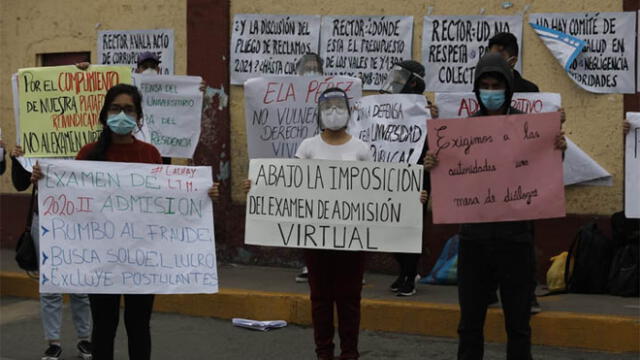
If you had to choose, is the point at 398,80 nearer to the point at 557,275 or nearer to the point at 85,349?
the point at 557,275

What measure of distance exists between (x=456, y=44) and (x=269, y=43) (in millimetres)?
2014

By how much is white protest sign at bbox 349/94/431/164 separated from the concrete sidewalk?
1225mm

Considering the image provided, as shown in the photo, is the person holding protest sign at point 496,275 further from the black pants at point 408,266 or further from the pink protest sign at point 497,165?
the black pants at point 408,266

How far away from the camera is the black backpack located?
8.33m

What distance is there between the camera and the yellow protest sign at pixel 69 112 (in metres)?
7.03

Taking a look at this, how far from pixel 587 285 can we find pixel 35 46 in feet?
23.4

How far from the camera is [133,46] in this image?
1128 cm

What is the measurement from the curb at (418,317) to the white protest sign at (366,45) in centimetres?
265

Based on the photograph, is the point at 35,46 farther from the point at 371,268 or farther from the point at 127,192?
the point at 127,192

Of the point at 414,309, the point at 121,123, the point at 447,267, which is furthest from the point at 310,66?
the point at 121,123

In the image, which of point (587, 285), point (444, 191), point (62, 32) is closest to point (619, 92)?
point (587, 285)

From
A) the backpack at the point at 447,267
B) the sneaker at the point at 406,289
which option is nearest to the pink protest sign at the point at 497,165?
the sneaker at the point at 406,289

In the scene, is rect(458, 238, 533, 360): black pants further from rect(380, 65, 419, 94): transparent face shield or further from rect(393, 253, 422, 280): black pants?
rect(380, 65, 419, 94): transparent face shield

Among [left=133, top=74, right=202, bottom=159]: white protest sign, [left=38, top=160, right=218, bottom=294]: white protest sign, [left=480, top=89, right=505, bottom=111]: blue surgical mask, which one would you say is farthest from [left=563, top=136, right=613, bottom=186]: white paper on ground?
[left=38, top=160, right=218, bottom=294]: white protest sign
